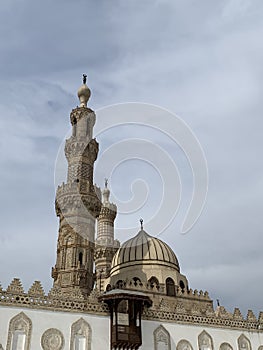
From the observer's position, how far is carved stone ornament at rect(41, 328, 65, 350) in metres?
21.0

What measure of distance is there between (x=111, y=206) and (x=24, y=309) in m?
28.8

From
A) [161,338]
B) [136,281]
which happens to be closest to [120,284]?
[136,281]

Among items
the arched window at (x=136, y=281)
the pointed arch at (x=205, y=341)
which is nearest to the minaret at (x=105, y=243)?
the arched window at (x=136, y=281)

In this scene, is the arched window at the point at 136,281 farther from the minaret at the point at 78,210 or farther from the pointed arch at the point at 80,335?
the pointed arch at the point at 80,335

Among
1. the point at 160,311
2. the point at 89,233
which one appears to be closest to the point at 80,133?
the point at 89,233

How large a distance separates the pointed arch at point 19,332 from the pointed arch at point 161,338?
A: 700 cm

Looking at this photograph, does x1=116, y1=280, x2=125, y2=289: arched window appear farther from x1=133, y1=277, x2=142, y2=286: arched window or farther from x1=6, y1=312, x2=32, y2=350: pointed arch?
x1=6, y1=312, x2=32, y2=350: pointed arch

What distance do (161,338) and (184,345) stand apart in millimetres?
1611

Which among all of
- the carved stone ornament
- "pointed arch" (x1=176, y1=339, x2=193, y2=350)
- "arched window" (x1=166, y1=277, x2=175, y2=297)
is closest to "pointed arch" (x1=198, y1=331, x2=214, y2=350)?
"pointed arch" (x1=176, y1=339, x2=193, y2=350)

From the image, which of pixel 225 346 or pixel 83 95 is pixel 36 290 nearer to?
pixel 225 346

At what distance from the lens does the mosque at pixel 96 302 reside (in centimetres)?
2139

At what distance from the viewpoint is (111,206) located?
1960 inches

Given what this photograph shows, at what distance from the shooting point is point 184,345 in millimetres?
24344

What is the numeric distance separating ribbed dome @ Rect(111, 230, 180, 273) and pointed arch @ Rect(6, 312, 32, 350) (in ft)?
48.7
